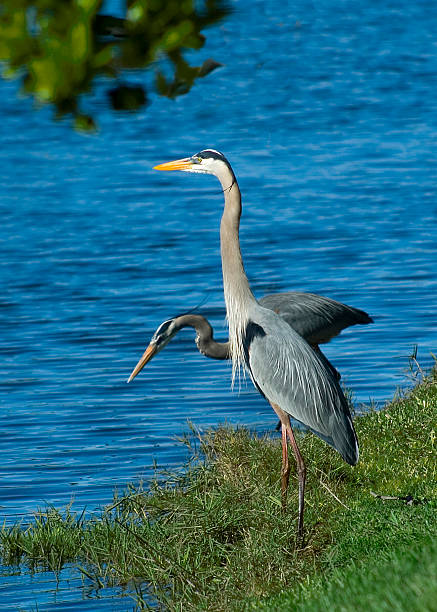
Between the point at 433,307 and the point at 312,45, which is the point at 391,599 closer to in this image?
the point at 433,307

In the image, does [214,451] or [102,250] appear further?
[102,250]

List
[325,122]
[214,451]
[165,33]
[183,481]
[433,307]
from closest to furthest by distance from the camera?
[165,33] → [183,481] → [214,451] → [433,307] → [325,122]

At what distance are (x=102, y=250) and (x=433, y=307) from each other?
677 cm

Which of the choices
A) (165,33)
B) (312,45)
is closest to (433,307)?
(165,33)

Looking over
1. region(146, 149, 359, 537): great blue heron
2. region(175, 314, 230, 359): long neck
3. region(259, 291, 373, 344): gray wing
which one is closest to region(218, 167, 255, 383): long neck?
region(146, 149, 359, 537): great blue heron

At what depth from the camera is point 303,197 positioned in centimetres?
2347

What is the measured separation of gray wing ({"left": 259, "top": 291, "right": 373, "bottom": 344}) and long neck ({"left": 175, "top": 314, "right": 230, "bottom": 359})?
21.8 inches

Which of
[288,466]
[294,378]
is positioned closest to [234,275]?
[294,378]

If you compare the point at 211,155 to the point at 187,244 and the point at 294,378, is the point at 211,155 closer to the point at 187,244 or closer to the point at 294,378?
the point at 294,378

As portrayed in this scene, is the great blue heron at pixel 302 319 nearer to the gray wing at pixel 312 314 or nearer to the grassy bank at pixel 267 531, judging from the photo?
the gray wing at pixel 312 314

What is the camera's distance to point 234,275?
7977 mm

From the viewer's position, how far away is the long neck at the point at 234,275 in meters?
7.96

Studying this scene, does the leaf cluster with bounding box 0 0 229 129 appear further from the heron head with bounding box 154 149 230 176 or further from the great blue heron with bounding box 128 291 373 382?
the great blue heron with bounding box 128 291 373 382

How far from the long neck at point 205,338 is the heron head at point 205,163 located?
1.16 metres
